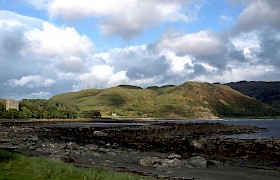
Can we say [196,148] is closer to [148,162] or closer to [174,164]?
[148,162]

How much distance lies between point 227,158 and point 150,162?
464 inches

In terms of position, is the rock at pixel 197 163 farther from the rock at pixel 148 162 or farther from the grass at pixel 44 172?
the grass at pixel 44 172

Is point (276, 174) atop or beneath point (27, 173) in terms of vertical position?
beneath

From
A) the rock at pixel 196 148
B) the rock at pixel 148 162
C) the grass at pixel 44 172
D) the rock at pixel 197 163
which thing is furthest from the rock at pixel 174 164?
the rock at pixel 196 148

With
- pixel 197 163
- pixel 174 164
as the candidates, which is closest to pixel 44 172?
pixel 174 164

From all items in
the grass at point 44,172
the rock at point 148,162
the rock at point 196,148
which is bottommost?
the rock at point 196,148

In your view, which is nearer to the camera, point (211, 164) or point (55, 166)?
point (55, 166)

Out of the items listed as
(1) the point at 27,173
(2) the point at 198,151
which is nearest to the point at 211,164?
(2) the point at 198,151

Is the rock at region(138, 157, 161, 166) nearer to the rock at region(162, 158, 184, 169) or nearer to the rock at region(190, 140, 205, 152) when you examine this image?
the rock at region(162, 158, 184, 169)

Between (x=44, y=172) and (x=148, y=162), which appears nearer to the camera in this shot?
(x=44, y=172)

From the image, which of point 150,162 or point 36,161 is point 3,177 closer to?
point 36,161

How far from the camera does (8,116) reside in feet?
641

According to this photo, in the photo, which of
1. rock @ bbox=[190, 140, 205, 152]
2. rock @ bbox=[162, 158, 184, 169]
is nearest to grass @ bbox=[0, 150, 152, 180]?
rock @ bbox=[162, 158, 184, 169]

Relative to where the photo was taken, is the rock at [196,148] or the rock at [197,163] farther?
the rock at [196,148]
